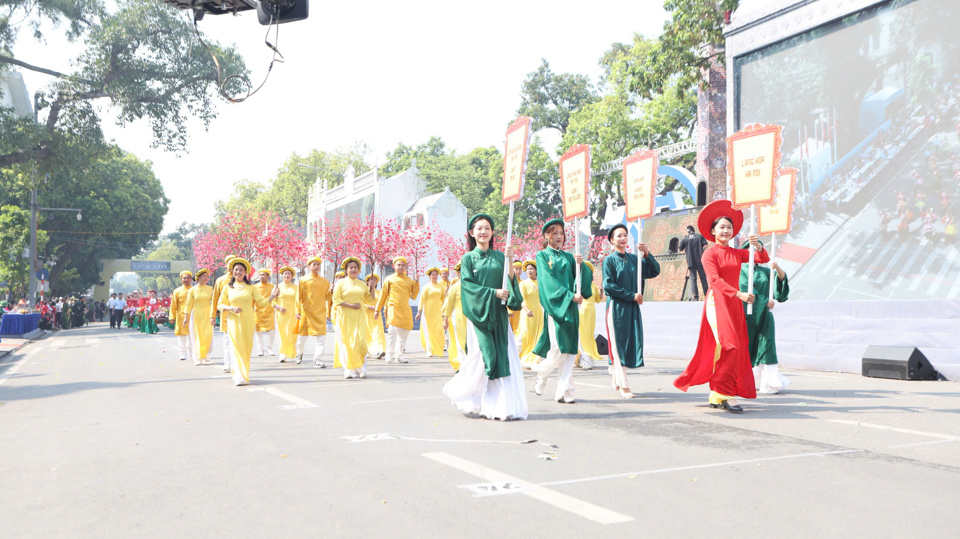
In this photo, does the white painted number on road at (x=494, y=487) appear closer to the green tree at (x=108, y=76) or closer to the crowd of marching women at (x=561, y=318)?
the crowd of marching women at (x=561, y=318)

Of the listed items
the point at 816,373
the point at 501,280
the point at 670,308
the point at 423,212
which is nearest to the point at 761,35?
the point at 670,308

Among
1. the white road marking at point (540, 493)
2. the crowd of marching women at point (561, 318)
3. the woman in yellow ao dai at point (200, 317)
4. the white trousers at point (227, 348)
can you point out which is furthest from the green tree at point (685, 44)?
the white road marking at point (540, 493)

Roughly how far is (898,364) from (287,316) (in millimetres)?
10290

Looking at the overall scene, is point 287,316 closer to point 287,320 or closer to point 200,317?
point 287,320

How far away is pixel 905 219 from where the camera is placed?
52.7 feet

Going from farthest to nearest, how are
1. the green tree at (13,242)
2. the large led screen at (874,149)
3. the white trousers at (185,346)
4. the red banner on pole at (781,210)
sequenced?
1. the green tree at (13,242)
2. the white trousers at (185,346)
3. the large led screen at (874,149)
4. the red banner on pole at (781,210)

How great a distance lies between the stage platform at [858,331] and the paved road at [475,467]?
2.18 metres

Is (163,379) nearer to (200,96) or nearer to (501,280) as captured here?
(501,280)

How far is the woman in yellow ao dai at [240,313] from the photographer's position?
10.8 metres

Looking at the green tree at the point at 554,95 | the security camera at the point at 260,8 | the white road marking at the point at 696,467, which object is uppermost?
the green tree at the point at 554,95

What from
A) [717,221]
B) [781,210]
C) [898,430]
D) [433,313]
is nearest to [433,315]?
[433,313]

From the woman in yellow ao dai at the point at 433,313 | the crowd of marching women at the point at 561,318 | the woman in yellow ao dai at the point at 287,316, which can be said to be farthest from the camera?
the woman in yellow ao dai at the point at 433,313

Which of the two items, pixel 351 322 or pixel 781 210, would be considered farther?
pixel 351 322

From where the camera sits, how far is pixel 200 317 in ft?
50.6
